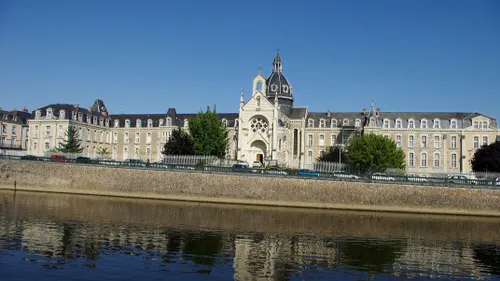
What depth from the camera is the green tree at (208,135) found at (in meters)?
63.3

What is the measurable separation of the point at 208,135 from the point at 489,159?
35.2m

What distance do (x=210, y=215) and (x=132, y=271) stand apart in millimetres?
17813

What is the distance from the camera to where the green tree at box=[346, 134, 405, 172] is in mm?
56938

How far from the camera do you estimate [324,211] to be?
1667 inches

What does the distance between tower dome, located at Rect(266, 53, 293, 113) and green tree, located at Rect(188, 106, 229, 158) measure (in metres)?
13.5

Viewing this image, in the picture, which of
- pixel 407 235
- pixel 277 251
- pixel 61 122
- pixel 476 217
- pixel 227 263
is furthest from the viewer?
pixel 61 122

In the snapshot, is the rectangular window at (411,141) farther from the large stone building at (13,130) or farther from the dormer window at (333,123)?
the large stone building at (13,130)

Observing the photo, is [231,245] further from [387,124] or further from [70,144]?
[387,124]

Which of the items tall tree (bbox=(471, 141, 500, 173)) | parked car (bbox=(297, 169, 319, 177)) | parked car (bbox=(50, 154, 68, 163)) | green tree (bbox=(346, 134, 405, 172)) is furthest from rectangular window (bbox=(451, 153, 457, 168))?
parked car (bbox=(50, 154, 68, 163))

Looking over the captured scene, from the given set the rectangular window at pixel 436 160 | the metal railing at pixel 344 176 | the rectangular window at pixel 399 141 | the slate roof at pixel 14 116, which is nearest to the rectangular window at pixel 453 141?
the rectangular window at pixel 436 160

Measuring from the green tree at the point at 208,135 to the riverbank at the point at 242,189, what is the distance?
48.8 feet

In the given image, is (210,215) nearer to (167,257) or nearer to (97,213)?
(97,213)

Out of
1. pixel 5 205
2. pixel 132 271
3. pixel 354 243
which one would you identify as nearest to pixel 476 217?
pixel 354 243

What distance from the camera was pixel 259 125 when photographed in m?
66.9
